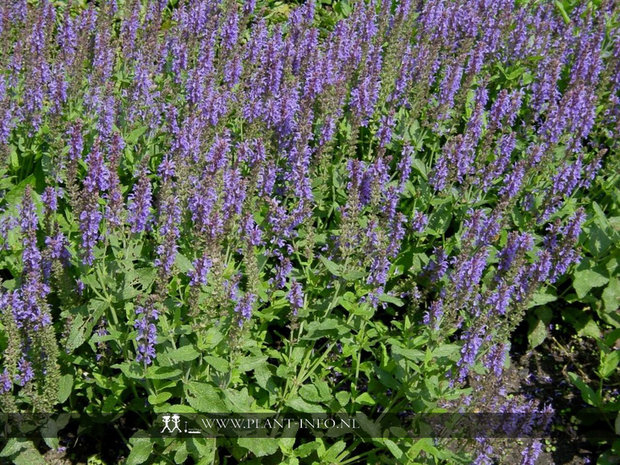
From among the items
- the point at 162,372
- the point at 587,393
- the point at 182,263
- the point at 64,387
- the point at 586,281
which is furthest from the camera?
the point at 586,281

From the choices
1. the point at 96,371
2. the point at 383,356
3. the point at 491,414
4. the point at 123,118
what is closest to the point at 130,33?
the point at 123,118

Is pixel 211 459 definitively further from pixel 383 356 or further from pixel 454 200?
pixel 454 200

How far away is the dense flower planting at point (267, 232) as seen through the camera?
14.5ft

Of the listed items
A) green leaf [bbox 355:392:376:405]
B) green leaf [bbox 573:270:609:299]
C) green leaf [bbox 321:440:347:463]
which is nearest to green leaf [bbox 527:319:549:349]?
green leaf [bbox 573:270:609:299]

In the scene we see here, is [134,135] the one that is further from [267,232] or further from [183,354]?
[183,354]

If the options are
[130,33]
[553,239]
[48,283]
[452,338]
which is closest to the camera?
[48,283]

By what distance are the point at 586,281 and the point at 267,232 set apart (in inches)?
112

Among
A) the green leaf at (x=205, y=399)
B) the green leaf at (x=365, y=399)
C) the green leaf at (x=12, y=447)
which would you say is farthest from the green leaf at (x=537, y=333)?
the green leaf at (x=12, y=447)

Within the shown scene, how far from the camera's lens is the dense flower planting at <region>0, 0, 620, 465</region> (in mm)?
4430

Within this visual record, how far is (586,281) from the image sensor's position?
6.08m

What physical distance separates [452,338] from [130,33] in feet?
13.1

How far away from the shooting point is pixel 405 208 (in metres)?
6.19

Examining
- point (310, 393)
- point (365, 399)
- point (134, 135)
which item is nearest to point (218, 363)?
point (310, 393)

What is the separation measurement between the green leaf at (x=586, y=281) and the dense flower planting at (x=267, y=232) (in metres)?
0.03
